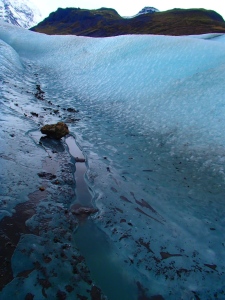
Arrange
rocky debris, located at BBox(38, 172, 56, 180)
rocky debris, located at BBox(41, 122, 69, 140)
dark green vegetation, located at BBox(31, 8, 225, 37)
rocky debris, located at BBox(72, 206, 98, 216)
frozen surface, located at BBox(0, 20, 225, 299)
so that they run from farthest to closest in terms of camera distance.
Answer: dark green vegetation, located at BBox(31, 8, 225, 37) → rocky debris, located at BBox(41, 122, 69, 140) → rocky debris, located at BBox(38, 172, 56, 180) → rocky debris, located at BBox(72, 206, 98, 216) → frozen surface, located at BBox(0, 20, 225, 299)

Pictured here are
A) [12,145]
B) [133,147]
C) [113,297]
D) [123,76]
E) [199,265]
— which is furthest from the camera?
[123,76]

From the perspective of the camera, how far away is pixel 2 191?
4117 mm

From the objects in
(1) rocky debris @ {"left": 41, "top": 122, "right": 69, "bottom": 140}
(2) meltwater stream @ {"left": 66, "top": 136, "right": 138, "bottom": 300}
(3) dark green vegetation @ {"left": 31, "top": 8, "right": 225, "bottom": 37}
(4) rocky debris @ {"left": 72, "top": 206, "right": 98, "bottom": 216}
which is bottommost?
(2) meltwater stream @ {"left": 66, "top": 136, "right": 138, "bottom": 300}

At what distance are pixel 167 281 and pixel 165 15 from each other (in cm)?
6568

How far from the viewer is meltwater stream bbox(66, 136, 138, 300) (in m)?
3.13

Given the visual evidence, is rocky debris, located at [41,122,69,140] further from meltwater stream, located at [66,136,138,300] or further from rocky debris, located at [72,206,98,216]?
meltwater stream, located at [66,136,138,300]

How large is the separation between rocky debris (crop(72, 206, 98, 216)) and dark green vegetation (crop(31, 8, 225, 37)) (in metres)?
44.3

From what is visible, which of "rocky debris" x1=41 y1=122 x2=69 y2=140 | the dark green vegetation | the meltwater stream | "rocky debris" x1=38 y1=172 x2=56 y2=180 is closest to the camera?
the meltwater stream

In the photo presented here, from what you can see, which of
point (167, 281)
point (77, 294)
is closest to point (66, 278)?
point (77, 294)

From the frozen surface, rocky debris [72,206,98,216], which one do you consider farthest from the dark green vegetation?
rocky debris [72,206,98,216]

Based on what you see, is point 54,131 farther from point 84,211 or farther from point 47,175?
point 84,211

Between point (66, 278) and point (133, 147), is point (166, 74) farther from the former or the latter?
point (66, 278)

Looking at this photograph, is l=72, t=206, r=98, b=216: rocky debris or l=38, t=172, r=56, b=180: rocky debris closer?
l=72, t=206, r=98, b=216: rocky debris

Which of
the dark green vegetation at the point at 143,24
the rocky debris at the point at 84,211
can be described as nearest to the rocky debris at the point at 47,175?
the rocky debris at the point at 84,211
